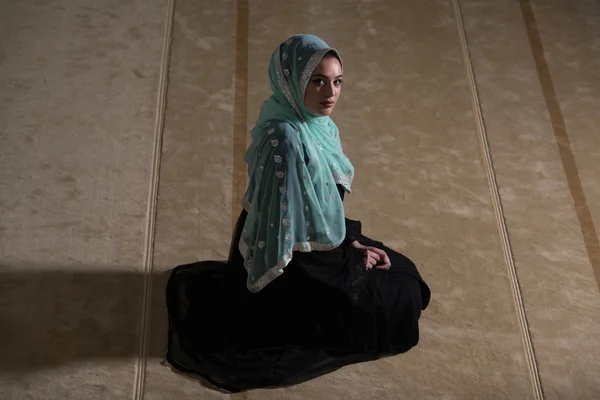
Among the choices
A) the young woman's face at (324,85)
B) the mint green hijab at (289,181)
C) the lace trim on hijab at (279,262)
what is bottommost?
the lace trim on hijab at (279,262)

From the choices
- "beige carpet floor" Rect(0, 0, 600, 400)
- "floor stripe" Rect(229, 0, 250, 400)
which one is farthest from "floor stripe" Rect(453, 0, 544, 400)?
"floor stripe" Rect(229, 0, 250, 400)

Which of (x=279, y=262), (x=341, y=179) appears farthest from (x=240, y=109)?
(x=279, y=262)

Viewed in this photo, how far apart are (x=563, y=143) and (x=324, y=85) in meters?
1.72

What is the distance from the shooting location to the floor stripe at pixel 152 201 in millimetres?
2768

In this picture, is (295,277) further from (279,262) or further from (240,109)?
(240,109)

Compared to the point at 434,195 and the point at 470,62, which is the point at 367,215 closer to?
the point at 434,195

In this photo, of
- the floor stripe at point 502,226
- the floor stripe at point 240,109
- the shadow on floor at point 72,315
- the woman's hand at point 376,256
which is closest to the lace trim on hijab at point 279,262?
the woman's hand at point 376,256

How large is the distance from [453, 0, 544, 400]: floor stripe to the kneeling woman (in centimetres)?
42

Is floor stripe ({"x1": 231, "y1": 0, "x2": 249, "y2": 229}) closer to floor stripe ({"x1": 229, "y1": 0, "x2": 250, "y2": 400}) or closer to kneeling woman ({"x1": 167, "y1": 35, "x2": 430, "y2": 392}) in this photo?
floor stripe ({"x1": 229, "y1": 0, "x2": 250, "y2": 400})

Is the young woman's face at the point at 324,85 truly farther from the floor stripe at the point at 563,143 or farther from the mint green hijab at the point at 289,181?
the floor stripe at the point at 563,143

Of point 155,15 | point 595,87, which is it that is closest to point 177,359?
point 155,15

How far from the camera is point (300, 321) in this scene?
106 inches

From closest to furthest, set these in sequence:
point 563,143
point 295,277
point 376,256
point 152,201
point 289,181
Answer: point 289,181
point 295,277
point 376,256
point 152,201
point 563,143

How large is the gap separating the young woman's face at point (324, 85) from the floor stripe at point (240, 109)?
3.13 ft
